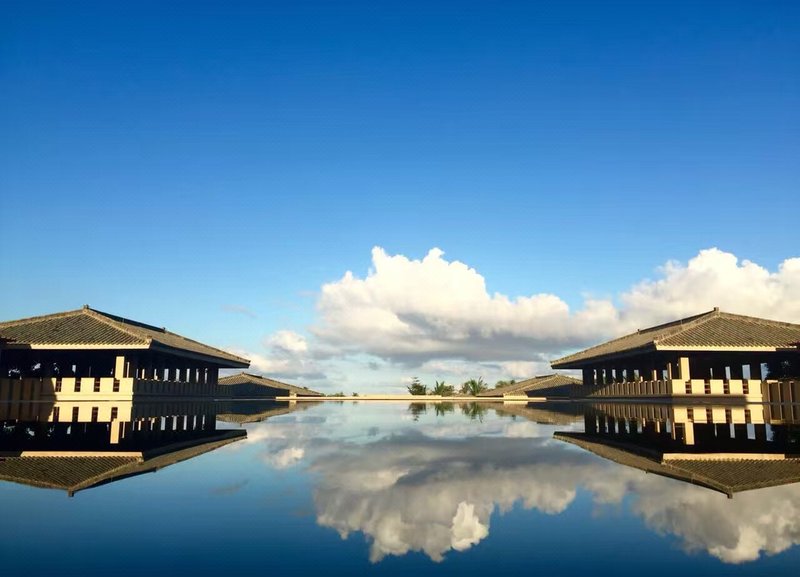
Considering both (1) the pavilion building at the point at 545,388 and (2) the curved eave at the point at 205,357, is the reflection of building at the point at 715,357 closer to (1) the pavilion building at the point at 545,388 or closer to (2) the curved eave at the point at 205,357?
(1) the pavilion building at the point at 545,388

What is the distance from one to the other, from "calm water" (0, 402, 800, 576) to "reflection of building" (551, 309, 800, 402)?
74.1 ft

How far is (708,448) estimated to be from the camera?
13852 mm

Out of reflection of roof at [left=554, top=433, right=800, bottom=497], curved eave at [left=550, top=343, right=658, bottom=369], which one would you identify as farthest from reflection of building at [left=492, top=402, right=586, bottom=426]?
reflection of roof at [left=554, top=433, right=800, bottom=497]

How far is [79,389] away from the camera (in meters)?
34.7

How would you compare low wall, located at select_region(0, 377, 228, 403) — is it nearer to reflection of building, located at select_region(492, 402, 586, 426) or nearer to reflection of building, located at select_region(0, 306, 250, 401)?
reflection of building, located at select_region(0, 306, 250, 401)

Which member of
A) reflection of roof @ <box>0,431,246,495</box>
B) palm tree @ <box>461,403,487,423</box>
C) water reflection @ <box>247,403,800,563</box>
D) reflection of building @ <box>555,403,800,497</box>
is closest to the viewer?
water reflection @ <box>247,403,800,563</box>

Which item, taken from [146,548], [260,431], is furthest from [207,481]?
[260,431]

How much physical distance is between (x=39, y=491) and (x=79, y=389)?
29027 mm

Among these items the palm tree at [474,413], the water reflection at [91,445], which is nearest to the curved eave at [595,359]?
the palm tree at [474,413]

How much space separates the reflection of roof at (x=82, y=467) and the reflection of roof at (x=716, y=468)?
868cm

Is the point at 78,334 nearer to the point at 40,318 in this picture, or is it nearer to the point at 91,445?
the point at 40,318

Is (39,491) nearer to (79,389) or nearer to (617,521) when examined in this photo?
(617,521)

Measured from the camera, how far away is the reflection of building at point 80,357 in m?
33.6

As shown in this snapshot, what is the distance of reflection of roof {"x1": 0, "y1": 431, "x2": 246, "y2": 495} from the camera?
9.55 m
